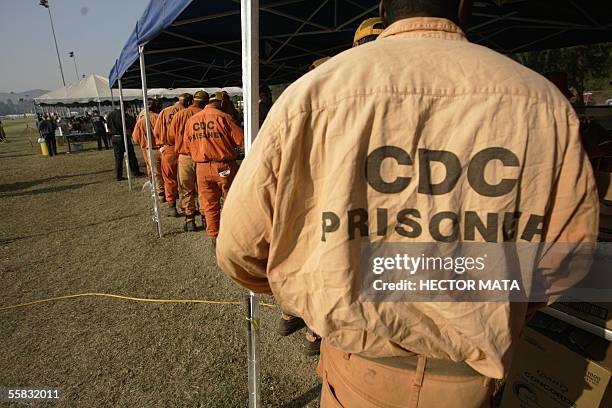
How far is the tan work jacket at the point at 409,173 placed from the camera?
2.62ft

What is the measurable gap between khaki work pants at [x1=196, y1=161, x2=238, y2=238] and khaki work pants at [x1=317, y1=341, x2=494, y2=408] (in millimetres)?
3862

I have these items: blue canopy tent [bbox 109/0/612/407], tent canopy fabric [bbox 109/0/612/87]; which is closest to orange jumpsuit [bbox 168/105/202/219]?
blue canopy tent [bbox 109/0/612/407]

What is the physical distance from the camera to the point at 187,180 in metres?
5.73

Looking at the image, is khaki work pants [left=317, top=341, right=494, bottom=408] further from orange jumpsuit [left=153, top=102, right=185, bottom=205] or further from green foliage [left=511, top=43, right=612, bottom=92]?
green foliage [left=511, top=43, right=612, bottom=92]

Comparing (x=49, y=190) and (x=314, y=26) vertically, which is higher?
(x=314, y=26)

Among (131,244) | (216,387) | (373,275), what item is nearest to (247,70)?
(373,275)

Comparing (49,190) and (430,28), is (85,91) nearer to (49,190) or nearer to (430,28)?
(49,190)

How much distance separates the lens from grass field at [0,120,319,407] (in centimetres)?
257

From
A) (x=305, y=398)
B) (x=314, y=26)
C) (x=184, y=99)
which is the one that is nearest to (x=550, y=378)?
(x=305, y=398)

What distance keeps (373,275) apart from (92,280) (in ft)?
14.6

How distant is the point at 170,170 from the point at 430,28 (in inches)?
257

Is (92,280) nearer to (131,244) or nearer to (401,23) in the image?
(131,244)

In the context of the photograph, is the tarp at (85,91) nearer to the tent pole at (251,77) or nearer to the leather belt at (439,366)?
the tent pole at (251,77)

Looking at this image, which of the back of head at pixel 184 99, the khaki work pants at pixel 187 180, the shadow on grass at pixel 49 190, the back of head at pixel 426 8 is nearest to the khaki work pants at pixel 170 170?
the back of head at pixel 184 99
